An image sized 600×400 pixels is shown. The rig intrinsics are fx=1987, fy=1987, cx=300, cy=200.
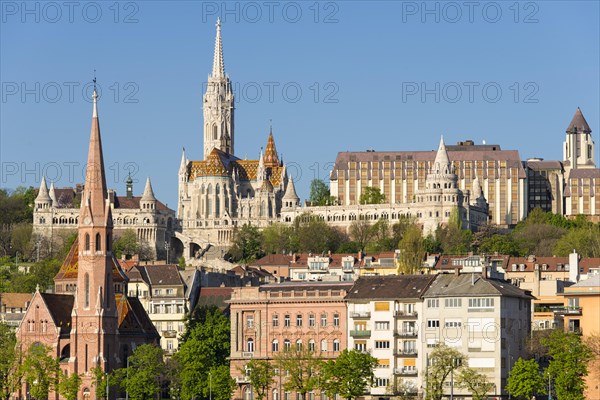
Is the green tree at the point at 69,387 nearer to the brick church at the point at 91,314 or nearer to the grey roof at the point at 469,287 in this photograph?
the brick church at the point at 91,314

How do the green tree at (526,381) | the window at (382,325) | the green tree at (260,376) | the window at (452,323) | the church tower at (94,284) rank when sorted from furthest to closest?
the church tower at (94,284) < the window at (382,325) < the green tree at (260,376) < the window at (452,323) < the green tree at (526,381)

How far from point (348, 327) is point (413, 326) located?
4.31 m

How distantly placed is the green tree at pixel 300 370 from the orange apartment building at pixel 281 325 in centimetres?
207

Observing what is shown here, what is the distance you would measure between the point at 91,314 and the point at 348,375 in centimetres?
2239

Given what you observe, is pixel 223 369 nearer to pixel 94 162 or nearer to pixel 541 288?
pixel 94 162

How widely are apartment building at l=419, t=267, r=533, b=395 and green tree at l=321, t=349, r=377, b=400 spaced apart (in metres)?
4.23

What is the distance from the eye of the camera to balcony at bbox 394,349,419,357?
11481cm

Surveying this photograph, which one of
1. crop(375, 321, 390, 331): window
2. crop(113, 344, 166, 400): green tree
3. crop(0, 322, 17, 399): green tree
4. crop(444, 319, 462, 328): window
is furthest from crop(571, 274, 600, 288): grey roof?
crop(0, 322, 17, 399): green tree

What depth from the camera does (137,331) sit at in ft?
424

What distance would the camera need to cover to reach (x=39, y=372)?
391 feet

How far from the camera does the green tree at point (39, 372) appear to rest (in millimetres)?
118438

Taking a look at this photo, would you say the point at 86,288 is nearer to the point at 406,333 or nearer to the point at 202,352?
the point at 202,352

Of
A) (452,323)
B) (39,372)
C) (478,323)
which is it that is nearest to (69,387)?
(39,372)

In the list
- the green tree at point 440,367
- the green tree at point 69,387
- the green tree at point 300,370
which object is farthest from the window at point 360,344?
the green tree at point 69,387
